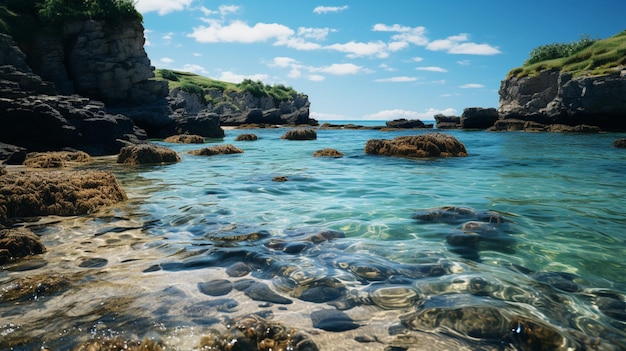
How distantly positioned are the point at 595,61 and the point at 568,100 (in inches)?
294

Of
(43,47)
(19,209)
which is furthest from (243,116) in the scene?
(19,209)

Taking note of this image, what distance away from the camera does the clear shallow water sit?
2760 millimetres

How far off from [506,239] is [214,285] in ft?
12.1

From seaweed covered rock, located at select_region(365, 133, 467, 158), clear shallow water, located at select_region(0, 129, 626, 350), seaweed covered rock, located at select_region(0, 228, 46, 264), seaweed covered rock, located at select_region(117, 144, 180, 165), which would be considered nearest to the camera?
clear shallow water, located at select_region(0, 129, 626, 350)

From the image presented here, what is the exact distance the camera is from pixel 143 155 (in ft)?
48.2

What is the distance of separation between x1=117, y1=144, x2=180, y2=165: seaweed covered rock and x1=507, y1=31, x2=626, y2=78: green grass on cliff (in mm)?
44058

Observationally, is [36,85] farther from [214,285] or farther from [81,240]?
[214,285]

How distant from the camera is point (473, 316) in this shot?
115 inches

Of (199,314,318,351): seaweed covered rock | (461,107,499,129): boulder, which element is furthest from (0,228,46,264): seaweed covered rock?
(461,107,499,129): boulder

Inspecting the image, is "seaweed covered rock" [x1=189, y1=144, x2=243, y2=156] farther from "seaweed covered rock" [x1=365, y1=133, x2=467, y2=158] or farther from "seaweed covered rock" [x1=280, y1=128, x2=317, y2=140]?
"seaweed covered rock" [x1=280, y1=128, x2=317, y2=140]

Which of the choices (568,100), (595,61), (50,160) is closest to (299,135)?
(50,160)

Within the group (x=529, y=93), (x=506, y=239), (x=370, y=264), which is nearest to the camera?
(x=370, y=264)

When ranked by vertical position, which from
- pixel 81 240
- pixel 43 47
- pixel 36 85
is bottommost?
pixel 81 240

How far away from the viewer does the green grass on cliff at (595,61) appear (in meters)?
41.6
